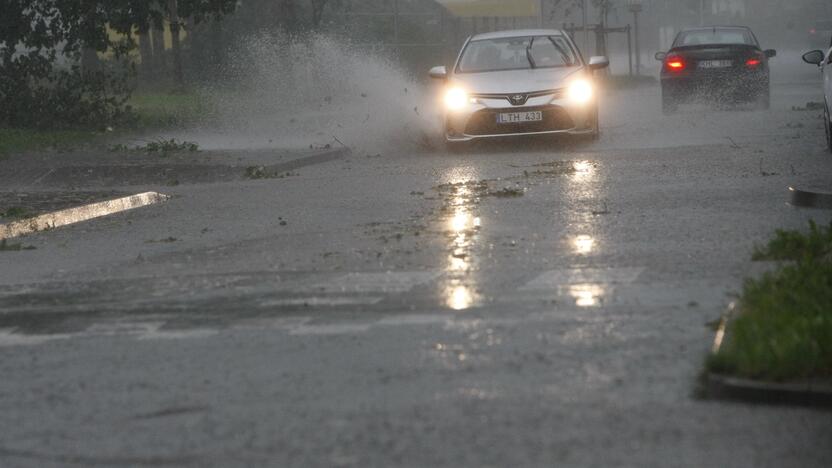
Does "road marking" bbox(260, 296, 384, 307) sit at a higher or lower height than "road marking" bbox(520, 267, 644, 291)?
higher

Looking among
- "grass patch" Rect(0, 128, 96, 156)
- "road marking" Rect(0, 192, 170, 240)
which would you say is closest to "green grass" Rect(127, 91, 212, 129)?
"grass patch" Rect(0, 128, 96, 156)

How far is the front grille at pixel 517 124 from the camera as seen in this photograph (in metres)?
20.4

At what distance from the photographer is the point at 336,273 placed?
9.75m

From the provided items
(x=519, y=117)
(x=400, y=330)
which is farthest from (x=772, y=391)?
(x=519, y=117)

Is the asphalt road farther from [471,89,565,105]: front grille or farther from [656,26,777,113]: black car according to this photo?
[656,26,777,113]: black car

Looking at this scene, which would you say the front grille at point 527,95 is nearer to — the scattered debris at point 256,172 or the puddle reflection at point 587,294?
the scattered debris at point 256,172

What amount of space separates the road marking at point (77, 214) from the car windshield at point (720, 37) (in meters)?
14.8

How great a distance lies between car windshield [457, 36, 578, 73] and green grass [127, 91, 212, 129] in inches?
289

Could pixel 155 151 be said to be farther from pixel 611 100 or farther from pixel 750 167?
pixel 611 100

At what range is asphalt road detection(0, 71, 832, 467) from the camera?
18.0ft

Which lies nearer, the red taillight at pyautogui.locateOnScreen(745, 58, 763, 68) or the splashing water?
the splashing water

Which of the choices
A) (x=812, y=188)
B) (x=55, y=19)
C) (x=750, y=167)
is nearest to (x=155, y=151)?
(x=55, y=19)

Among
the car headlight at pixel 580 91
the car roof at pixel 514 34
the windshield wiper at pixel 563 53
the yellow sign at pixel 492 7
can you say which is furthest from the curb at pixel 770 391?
the yellow sign at pixel 492 7

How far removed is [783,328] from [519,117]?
46.7 feet
